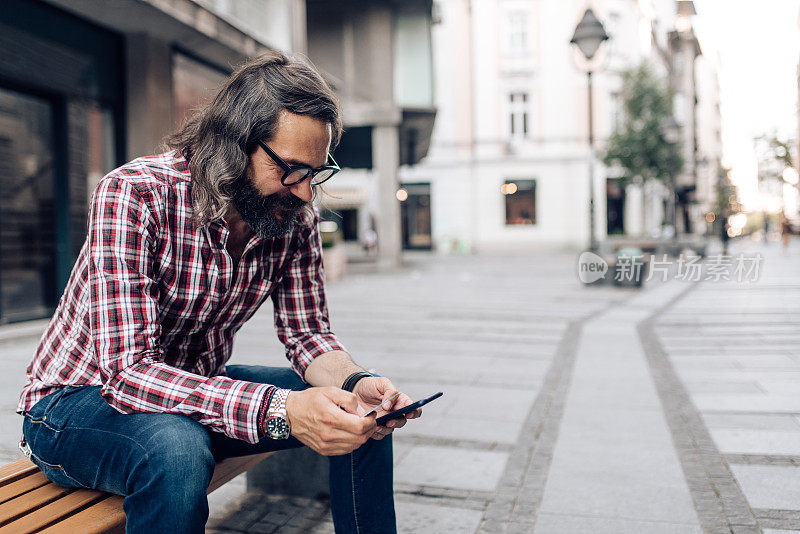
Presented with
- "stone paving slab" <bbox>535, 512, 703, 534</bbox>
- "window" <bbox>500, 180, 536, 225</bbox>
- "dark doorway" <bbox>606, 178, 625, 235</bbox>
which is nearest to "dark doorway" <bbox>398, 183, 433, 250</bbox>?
"window" <bbox>500, 180, 536, 225</bbox>

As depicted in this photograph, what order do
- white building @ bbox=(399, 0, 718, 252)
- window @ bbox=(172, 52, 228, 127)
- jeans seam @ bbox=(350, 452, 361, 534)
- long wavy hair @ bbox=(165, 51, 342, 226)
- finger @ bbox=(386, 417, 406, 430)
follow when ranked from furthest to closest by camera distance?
white building @ bbox=(399, 0, 718, 252)
window @ bbox=(172, 52, 228, 127)
jeans seam @ bbox=(350, 452, 361, 534)
long wavy hair @ bbox=(165, 51, 342, 226)
finger @ bbox=(386, 417, 406, 430)

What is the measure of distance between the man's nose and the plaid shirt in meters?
0.22

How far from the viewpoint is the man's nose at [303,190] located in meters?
2.06

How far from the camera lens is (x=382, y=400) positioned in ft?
6.82

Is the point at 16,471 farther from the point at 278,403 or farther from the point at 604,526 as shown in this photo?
the point at 604,526

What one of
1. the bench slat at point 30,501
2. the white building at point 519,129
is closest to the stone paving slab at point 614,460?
the bench slat at point 30,501

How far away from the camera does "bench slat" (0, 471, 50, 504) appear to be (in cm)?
186

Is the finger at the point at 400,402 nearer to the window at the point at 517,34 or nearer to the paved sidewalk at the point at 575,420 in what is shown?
the paved sidewalk at the point at 575,420

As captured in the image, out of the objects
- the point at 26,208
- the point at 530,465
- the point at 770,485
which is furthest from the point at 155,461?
the point at 26,208

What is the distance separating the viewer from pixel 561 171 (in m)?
34.7

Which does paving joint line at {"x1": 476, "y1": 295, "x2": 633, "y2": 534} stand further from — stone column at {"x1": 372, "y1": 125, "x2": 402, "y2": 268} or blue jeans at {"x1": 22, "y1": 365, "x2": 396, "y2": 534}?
stone column at {"x1": 372, "y1": 125, "x2": 402, "y2": 268}

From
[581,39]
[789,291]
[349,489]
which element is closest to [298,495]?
[349,489]

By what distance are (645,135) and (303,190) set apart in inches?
1158

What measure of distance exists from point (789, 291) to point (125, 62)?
1088cm
